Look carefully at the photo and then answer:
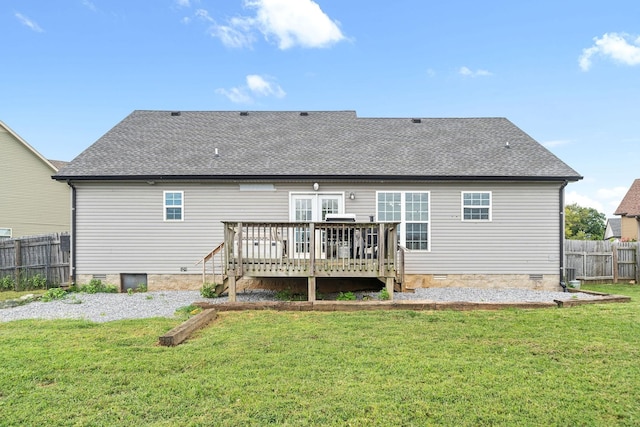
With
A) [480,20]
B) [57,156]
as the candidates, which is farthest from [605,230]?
[57,156]

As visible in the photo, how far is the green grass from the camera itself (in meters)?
2.79

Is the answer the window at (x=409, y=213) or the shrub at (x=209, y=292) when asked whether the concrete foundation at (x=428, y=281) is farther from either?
the shrub at (x=209, y=292)

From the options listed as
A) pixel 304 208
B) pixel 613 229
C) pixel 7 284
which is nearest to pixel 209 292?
pixel 304 208

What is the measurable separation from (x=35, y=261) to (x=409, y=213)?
1067cm

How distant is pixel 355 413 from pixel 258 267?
4767mm

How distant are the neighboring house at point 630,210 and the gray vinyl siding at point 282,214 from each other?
16.1 meters

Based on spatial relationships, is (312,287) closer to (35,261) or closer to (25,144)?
(35,261)

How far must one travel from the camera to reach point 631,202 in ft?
72.5

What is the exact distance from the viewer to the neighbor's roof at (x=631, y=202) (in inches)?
819

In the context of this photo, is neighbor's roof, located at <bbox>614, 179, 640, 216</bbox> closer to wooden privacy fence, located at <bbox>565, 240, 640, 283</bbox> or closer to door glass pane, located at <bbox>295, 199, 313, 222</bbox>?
wooden privacy fence, located at <bbox>565, 240, 640, 283</bbox>

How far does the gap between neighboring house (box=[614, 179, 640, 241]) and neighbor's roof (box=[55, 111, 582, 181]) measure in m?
15.0

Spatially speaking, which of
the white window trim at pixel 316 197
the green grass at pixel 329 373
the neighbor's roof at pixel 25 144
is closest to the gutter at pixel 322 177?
the white window trim at pixel 316 197

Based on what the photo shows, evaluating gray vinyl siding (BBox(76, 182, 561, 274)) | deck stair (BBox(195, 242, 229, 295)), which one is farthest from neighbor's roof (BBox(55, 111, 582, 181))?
deck stair (BBox(195, 242, 229, 295))

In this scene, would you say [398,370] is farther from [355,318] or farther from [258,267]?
[258,267]
